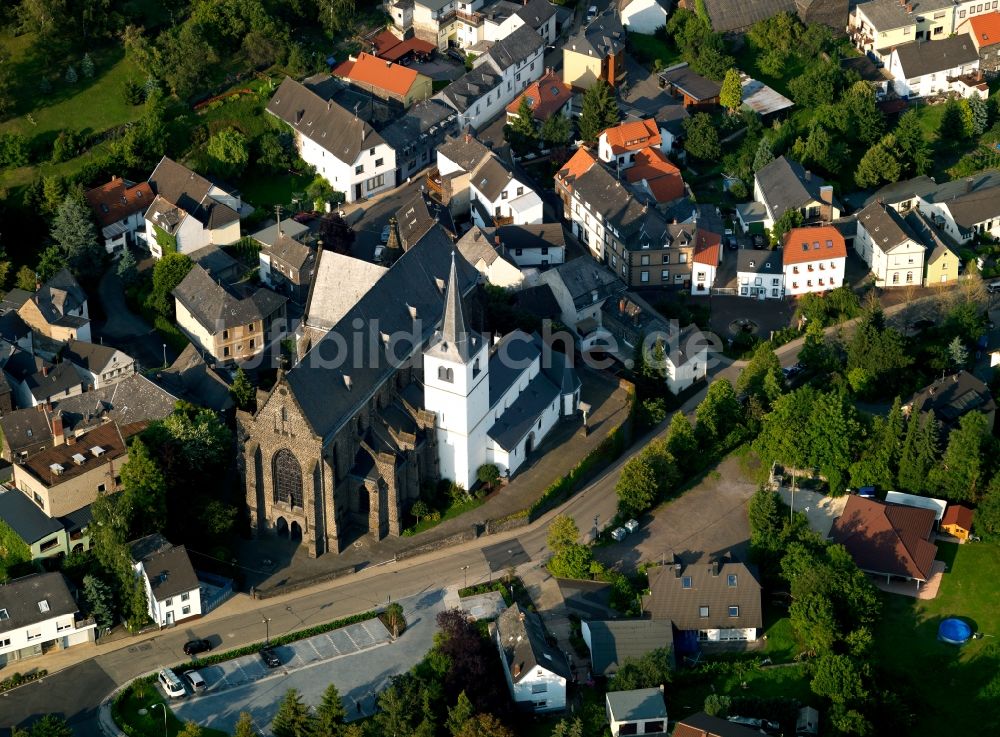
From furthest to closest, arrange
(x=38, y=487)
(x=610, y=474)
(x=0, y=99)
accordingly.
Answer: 1. (x=0, y=99)
2. (x=610, y=474)
3. (x=38, y=487)

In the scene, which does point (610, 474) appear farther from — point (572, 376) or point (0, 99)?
point (0, 99)

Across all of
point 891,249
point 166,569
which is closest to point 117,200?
point 166,569

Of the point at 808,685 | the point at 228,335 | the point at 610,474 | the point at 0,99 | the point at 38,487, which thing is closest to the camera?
the point at 808,685

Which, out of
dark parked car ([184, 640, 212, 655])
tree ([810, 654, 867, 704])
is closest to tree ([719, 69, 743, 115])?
tree ([810, 654, 867, 704])

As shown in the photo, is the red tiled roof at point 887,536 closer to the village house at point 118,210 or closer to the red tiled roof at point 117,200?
the village house at point 118,210

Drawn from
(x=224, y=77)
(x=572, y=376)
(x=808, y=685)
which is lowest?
(x=808, y=685)

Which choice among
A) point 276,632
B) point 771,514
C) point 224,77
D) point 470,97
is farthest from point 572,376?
point 224,77

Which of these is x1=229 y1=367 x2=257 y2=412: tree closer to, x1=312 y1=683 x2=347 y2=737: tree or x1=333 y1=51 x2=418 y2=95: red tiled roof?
x1=312 y1=683 x2=347 y2=737: tree

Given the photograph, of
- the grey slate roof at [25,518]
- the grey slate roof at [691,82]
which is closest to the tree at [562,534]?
the grey slate roof at [25,518]
